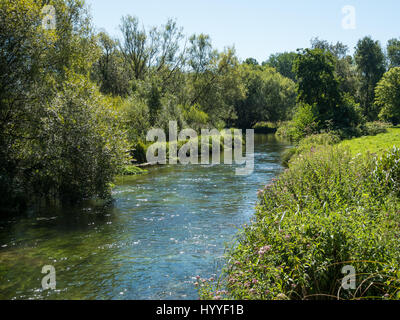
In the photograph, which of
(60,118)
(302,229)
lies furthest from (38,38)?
(302,229)

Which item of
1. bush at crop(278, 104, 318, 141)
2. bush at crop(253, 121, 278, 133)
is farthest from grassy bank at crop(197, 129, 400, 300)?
bush at crop(253, 121, 278, 133)

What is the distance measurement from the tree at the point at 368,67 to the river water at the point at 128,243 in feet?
190

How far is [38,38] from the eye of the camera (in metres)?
16.8

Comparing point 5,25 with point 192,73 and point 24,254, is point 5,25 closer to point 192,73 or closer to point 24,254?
point 24,254

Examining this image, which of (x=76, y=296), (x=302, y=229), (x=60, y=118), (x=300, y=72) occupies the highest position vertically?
(x=300, y=72)

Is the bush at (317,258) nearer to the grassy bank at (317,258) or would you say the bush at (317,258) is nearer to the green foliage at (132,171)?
the grassy bank at (317,258)

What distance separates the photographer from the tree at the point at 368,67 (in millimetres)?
68931

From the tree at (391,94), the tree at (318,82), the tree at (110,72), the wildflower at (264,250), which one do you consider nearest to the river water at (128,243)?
the wildflower at (264,250)

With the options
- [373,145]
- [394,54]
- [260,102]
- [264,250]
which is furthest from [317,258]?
[394,54]

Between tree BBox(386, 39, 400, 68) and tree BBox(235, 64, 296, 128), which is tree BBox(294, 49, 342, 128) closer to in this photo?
tree BBox(235, 64, 296, 128)

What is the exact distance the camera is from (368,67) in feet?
229

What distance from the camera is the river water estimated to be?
28.8ft
